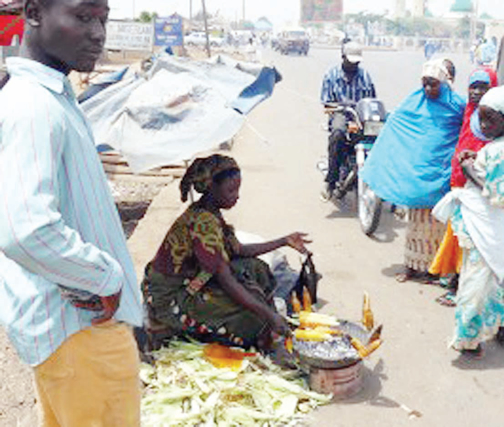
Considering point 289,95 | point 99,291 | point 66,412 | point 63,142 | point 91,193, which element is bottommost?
point 289,95

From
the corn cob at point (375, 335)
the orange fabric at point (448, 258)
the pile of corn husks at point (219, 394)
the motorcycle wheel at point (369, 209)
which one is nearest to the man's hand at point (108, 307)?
the pile of corn husks at point (219, 394)

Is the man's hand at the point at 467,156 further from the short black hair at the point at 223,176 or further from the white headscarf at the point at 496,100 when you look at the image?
the short black hair at the point at 223,176

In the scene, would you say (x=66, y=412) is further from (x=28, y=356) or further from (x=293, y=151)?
(x=293, y=151)

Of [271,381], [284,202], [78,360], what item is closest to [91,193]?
[78,360]

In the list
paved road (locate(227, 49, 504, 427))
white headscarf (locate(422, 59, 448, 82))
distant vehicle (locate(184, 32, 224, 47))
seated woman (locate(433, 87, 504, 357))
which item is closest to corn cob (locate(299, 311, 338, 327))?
paved road (locate(227, 49, 504, 427))

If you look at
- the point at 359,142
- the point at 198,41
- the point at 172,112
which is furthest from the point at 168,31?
the point at 198,41

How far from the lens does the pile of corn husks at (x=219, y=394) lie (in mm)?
3518

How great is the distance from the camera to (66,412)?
6.18 ft

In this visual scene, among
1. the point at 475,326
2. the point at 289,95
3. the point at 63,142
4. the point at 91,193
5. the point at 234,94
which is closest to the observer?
the point at 63,142

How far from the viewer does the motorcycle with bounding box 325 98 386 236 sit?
723cm

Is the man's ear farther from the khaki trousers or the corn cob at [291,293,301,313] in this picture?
the corn cob at [291,293,301,313]

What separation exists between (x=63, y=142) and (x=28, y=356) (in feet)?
1.95

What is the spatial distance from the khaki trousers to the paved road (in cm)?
186

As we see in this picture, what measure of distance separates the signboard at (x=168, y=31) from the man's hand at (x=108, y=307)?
23494 millimetres
